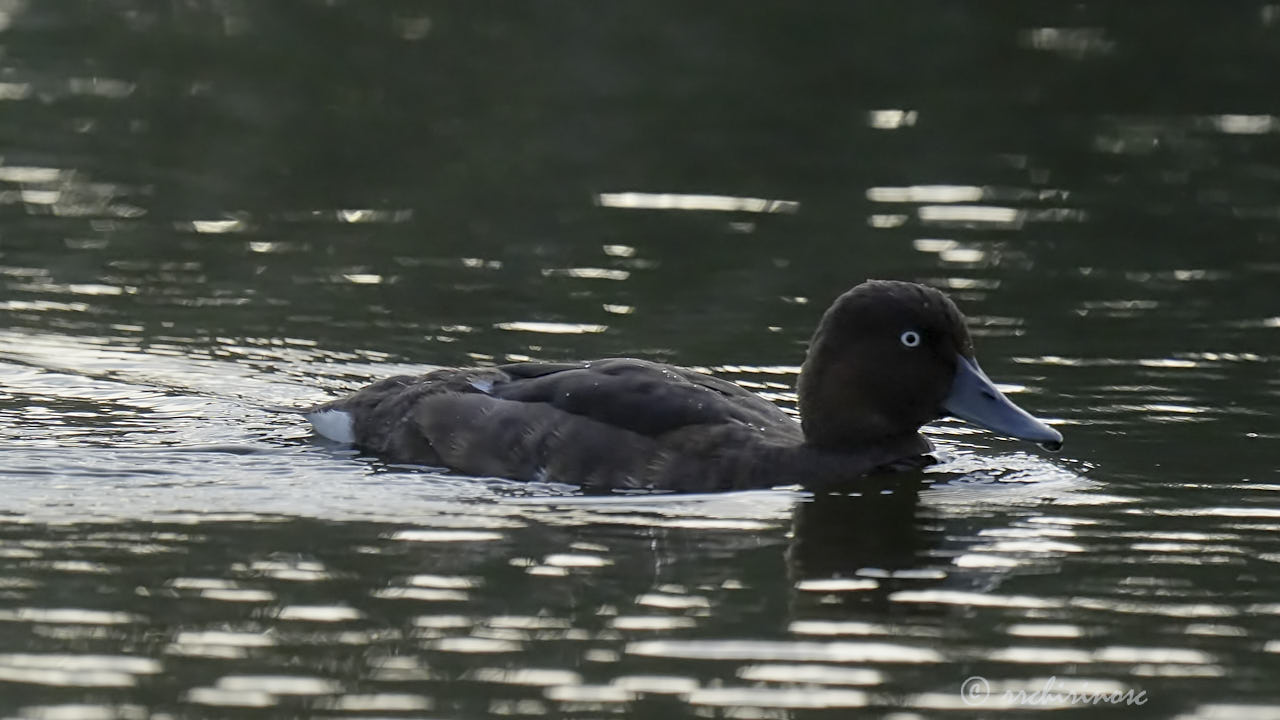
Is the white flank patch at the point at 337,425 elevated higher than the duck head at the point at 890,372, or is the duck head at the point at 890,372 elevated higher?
the duck head at the point at 890,372

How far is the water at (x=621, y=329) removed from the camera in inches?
296

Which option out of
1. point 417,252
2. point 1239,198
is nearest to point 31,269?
point 417,252

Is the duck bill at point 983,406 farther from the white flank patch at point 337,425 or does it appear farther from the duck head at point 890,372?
the white flank patch at point 337,425

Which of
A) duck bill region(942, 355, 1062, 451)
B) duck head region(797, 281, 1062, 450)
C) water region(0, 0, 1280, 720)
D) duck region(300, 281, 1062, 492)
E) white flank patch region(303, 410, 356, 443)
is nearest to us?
water region(0, 0, 1280, 720)

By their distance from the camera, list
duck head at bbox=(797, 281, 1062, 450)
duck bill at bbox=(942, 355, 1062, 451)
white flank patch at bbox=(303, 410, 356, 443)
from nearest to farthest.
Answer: duck bill at bbox=(942, 355, 1062, 451), duck head at bbox=(797, 281, 1062, 450), white flank patch at bbox=(303, 410, 356, 443)

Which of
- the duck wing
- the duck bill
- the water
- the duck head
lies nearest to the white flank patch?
the duck wing

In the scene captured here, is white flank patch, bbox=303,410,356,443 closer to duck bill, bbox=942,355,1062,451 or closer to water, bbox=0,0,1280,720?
water, bbox=0,0,1280,720

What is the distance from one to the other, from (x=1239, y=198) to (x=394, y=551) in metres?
9.38

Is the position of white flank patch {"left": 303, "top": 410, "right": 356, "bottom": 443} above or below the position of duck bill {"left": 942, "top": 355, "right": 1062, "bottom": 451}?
below

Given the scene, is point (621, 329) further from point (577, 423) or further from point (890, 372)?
point (890, 372)

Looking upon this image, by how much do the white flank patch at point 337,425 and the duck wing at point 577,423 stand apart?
16 millimetres

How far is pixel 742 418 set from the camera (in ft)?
33.3

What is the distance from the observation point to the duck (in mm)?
9938

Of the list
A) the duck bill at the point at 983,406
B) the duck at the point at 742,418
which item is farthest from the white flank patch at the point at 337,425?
the duck bill at the point at 983,406
